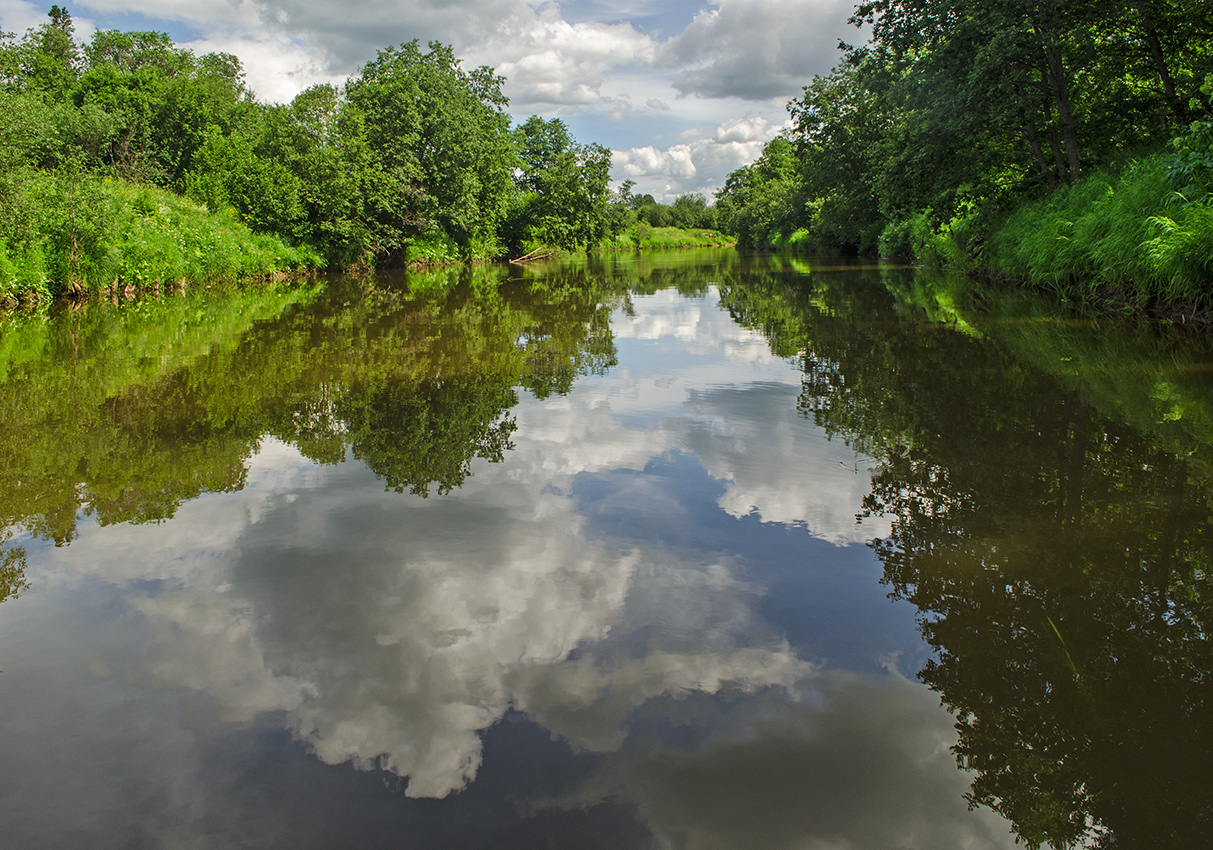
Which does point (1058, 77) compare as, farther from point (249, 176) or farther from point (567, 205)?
point (567, 205)

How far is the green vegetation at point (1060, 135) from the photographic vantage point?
1009 centimetres

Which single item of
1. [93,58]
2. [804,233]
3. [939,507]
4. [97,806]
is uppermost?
[93,58]

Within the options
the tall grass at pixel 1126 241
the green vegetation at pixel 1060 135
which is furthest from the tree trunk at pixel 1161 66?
the tall grass at pixel 1126 241

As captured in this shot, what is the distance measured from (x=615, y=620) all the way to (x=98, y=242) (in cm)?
1842

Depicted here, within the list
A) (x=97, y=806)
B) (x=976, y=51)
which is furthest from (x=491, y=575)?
(x=976, y=51)

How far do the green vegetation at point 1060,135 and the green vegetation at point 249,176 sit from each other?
18.1m

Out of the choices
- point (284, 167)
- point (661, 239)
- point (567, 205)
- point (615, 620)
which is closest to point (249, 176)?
point (284, 167)

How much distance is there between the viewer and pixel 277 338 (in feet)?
37.9

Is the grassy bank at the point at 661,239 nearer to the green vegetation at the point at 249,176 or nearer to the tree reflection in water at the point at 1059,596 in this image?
the green vegetation at the point at 249,176

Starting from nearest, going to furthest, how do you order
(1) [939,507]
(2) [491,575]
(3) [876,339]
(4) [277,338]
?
(2) [491,575] → (1) [939,507] → (3) [876,339] → (4) [277,338]

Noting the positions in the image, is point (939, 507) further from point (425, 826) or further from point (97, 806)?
point (97, 806)

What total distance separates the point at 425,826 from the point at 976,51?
1794 cm

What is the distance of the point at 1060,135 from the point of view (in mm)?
17172

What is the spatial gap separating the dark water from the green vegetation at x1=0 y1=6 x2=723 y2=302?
1153 cm
